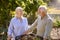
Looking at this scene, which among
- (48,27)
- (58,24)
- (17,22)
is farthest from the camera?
(58,24)

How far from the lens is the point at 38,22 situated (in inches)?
179

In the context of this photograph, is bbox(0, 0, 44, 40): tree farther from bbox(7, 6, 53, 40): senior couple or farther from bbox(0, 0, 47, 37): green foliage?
bbox(7, 6, 53, 40): senior couple

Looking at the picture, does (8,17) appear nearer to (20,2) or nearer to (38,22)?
(20,2)

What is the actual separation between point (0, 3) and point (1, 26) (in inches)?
36.7

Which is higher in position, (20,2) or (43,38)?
(20,2)

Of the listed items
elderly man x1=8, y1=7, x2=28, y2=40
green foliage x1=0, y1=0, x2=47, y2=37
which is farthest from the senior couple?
green foliage x1=0, y1=0, x2=47, y2=37

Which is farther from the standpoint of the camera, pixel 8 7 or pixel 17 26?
pixel 8 7

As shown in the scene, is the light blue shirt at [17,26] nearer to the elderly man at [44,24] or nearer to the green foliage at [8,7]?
the elderly man at [44,24]

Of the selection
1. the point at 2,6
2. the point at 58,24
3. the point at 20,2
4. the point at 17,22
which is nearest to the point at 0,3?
the point at 2,6

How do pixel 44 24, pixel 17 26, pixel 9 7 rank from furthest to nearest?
pixel 9 7 → pixel 17 26 → pixel 44 24

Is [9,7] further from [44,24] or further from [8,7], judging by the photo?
[44,24]

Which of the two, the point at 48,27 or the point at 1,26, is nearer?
the point at 48,27

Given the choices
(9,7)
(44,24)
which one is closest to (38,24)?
(44,24)

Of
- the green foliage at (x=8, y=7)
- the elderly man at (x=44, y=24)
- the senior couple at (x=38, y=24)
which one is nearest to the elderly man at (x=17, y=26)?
the senior couple at (x=38, y=24)
